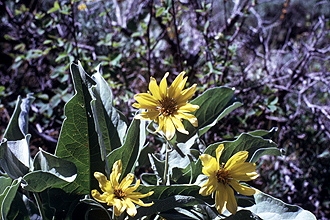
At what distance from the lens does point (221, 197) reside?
729 millimetres

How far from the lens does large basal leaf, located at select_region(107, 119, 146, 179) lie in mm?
881

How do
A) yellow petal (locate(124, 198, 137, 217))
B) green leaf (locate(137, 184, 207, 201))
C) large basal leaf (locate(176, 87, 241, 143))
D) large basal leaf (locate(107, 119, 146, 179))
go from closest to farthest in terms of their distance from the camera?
yellow petal (locate(124, 198, 137, 217)), green leaf (locate(137, 184, 207, 201)), large basal leaf (locate(107, 119, 146, 179)), large basal leaf (locate(176, 87, 241, 143))

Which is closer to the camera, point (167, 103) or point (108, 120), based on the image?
point (167, 103)

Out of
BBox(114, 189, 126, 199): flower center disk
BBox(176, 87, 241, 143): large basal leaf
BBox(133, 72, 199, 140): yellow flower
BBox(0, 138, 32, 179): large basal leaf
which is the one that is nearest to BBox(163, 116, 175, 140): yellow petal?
BBox(133, 72, 199, 140): yellow flower

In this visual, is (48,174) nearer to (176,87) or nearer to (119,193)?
(119,193)

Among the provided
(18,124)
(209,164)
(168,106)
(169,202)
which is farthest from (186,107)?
(18,124)

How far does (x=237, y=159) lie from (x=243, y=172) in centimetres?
4

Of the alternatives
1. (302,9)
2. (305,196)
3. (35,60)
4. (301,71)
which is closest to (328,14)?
(302,9)

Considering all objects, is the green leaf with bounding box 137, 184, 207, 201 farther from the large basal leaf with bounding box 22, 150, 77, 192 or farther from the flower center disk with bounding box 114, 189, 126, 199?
the large basal leaf with bounding box 22, 150, 77, 192

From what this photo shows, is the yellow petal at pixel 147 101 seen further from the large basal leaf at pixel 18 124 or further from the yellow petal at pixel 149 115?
the large basal leaf at pixel 18 124

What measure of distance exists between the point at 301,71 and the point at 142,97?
4.13 ft

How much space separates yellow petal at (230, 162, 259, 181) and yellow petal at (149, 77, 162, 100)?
0.29 m

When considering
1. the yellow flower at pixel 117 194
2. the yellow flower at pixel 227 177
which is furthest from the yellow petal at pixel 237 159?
the yellow flower at pixel 117 194

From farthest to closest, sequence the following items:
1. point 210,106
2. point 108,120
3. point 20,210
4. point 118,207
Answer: point 210,106 → point 108,120 → point 20,210 → point 118,207
